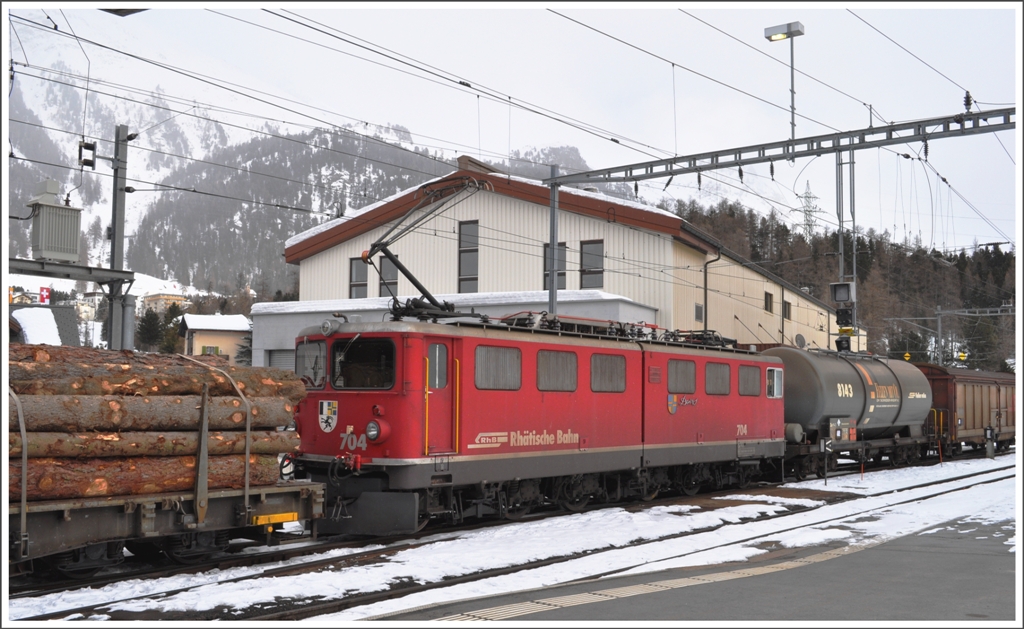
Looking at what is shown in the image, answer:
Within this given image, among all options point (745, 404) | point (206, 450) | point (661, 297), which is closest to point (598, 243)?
point (661, 297)

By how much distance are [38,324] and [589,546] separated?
32.0 m

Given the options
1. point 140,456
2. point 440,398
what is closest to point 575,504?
point 440,398

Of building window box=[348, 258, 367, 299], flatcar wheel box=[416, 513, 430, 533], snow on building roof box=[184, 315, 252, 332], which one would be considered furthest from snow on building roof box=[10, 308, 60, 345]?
flatcar wheel box=[416, 513, 430, 533]

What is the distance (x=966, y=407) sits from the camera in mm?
31438

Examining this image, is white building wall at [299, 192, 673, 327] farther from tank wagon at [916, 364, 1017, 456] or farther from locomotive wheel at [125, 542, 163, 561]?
locomotive wheel at [125, 542, 163, 561]

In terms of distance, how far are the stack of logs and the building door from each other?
226 centimetres

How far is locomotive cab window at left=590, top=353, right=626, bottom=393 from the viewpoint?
1541 centimetres

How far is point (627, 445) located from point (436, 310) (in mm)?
4586

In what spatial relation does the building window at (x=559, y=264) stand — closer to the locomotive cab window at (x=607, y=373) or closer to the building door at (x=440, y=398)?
the locomotive cab window at (x=607, y=373)

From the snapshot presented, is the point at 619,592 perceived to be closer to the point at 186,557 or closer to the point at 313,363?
the point at 186,557

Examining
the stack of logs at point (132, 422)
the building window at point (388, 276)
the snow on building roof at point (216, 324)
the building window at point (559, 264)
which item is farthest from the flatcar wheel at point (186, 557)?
the snow on building roof at point (216, 324)

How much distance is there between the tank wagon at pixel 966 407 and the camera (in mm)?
30078

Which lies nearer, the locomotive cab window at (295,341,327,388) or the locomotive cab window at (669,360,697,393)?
the locomotive cab window at (295,341,327,388)

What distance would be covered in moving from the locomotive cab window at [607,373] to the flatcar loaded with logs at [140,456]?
5799 millimetres
